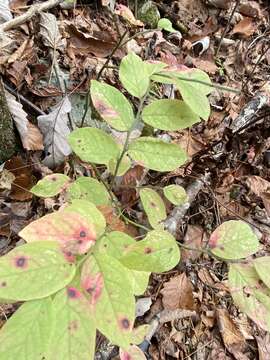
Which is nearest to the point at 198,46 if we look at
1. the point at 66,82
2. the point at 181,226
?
the point at 66,82

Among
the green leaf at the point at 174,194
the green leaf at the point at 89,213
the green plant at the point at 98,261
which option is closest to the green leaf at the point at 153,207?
the green leaf at the point at 174,194

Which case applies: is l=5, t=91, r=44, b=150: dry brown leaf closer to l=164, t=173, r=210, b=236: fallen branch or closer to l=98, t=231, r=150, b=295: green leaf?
l=164, t=173, r=210, b=236: fallen branch

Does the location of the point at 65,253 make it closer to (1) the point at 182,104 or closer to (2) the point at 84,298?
(2) the point at 84,298

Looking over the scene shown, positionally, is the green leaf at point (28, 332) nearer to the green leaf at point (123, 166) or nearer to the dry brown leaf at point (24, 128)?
the green leaf at point (123, 166)

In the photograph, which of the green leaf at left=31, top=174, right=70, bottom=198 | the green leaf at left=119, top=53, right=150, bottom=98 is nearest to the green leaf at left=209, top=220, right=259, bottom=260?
the green leaf at left=119, top=53, right=150, bottom=98

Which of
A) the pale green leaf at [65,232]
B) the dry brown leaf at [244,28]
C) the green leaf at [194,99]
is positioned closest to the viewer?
the pale green leaf at [65,232]

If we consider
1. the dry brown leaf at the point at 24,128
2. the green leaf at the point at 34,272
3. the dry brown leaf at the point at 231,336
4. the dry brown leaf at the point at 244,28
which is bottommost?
the dry brown leaf at the point at 231,336
